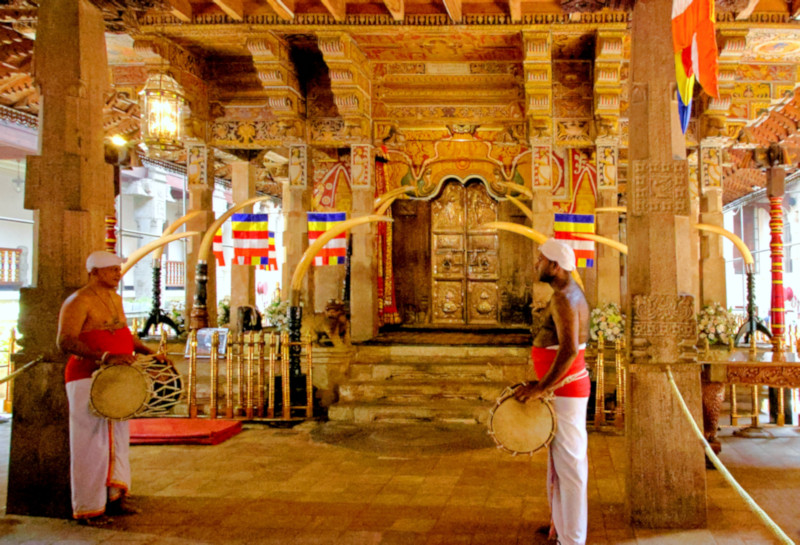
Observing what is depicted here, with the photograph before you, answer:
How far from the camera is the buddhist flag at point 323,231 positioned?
36.4 ft

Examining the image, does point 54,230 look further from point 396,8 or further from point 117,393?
point 396,8

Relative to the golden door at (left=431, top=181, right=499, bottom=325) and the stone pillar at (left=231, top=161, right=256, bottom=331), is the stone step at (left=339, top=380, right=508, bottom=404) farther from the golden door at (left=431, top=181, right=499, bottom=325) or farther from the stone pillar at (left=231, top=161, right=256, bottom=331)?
the golden door at (left=431, top=181, right=499, bottom=325)

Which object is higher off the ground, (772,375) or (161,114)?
(161,114)

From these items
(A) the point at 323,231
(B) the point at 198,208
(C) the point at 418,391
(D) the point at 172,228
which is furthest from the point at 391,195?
(C) the point at 418,391

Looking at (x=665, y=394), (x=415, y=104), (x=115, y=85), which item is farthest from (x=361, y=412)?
(x=115, y=85)

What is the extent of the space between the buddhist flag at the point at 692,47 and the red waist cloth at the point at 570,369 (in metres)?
1.84

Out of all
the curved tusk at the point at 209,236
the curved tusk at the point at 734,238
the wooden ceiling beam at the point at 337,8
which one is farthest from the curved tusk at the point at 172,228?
the curved tusk at the point at 734,238

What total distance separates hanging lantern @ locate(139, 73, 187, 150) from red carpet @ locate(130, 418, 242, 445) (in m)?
3.54

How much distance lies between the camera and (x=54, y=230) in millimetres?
4812

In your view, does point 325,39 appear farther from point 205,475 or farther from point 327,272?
point 205,475

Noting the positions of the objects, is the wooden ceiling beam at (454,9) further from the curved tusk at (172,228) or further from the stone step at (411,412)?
the curved tusk at (172,228)

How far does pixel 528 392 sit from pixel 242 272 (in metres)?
9.02

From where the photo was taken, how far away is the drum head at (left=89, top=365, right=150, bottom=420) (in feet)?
14.8

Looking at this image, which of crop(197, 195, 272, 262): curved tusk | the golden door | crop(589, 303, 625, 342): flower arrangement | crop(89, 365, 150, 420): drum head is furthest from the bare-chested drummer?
the golden door
